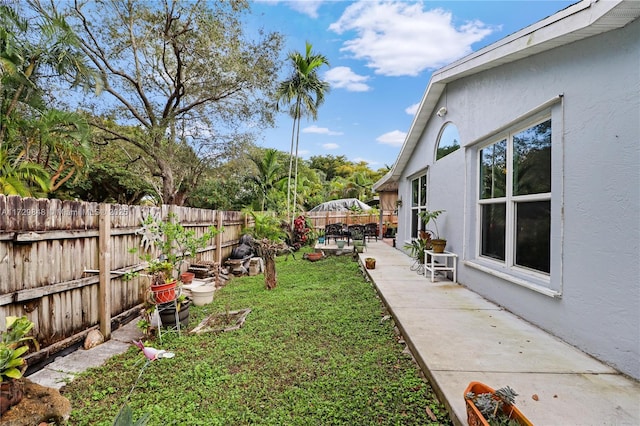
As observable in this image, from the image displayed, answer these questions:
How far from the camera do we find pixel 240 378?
8.73 feet

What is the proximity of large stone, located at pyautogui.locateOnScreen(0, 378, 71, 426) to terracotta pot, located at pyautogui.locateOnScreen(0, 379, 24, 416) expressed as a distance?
0.03m

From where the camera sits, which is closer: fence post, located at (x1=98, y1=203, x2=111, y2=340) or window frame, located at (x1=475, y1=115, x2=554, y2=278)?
window frame, located at (x1=475, y1=115, x2=554, y2=278)

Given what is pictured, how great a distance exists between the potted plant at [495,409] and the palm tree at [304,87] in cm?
1128

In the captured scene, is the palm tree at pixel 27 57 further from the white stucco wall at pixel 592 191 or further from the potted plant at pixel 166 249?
the white stucco wall at pixel 592 191

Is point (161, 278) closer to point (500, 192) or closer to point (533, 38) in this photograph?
point (500, 192)

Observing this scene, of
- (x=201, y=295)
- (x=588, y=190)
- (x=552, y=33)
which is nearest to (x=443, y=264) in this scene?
(x=588, y=190)

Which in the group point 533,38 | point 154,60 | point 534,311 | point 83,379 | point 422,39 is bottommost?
point 83,379

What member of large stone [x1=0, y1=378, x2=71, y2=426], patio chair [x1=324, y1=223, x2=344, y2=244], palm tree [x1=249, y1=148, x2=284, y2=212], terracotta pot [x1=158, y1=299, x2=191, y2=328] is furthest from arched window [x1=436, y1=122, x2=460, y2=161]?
palm tree [x1=249, y1=148, x2=284, y2=212]

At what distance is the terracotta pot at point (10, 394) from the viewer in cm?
189

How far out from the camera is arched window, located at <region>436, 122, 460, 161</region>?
18.4 feet

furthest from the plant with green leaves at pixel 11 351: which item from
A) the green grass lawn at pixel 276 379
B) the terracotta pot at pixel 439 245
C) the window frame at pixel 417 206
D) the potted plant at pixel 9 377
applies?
the window frame at pixel 417 206

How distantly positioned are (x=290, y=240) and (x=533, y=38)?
10.5 meters

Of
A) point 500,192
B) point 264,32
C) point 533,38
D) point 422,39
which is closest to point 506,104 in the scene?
point 533,38

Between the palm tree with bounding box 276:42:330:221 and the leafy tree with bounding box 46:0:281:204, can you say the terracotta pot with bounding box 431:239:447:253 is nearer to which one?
the palm tree with bounding box 276:42:330:221
